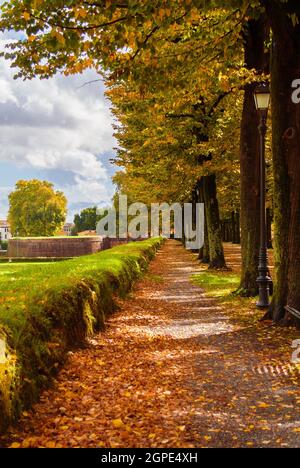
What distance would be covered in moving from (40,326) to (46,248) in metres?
56.8

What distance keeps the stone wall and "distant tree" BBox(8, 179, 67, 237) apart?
2898 centimetres

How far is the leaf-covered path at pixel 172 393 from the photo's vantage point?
15.9 ft

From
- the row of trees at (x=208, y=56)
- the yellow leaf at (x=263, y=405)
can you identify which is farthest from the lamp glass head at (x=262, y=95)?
the yellow leaf at (x=263, y=405)

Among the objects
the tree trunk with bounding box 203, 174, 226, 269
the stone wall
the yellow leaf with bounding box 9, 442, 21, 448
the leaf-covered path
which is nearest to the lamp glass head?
the leaf-covered path

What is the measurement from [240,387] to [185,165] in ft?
58.2

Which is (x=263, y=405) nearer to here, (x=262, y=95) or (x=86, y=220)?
(x=262, y=95)

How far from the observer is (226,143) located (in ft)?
66.7

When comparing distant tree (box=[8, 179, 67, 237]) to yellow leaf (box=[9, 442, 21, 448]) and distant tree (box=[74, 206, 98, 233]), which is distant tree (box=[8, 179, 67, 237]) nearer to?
distant tree (box=[74, 206, 98, 233])

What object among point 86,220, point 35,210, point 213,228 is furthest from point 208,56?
point 86,220

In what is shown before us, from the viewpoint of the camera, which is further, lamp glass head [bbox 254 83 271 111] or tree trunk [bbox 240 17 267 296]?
tree trunk [bbox 240 17 267 296]

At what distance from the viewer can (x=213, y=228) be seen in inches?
932

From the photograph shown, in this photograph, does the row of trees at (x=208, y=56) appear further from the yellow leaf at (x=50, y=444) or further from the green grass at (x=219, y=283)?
the yellow leaf at (x=50, y=444)

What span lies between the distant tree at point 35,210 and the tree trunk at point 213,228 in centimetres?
6966

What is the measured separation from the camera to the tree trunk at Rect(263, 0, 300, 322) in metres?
9.53
